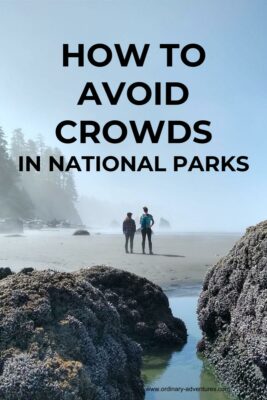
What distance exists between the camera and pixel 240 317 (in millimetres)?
6289

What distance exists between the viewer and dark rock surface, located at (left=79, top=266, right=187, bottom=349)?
8102 mm

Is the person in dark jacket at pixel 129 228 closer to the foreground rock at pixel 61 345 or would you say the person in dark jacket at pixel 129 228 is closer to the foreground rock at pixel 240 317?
the foreground rock at pixel 240 317

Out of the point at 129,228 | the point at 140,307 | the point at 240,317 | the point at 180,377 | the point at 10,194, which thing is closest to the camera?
the point at 240,317

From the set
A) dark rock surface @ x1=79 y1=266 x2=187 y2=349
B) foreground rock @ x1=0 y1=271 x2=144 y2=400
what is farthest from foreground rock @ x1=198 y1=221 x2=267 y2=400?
foreground rock @ x1=0 y1=271 x2=144 y2=400

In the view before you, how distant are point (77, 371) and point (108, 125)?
25.7 feet

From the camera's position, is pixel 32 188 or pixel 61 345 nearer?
pixel 61 345

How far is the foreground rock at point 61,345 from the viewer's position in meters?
3.94

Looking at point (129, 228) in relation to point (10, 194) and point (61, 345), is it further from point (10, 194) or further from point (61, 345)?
point (10, 194)

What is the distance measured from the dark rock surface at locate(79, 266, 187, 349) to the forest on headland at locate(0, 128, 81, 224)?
54919mm

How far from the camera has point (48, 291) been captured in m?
5.00

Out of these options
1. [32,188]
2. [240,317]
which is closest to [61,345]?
[240,317]

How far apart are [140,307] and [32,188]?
83.5 metres

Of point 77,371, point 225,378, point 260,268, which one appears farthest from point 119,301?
point 77,371

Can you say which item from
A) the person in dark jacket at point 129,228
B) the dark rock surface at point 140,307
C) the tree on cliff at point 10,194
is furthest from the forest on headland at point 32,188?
the dark rock surface at point 140,307
